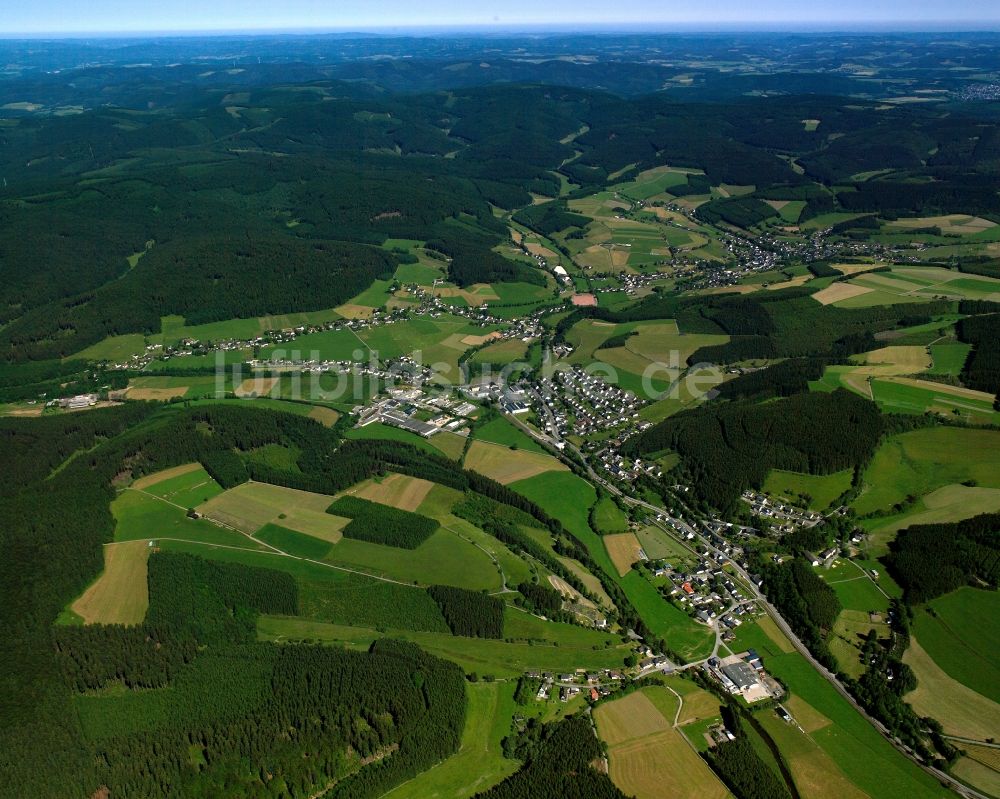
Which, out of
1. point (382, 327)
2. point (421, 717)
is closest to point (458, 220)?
point (382, 327)

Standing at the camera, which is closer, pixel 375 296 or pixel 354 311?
pixel 354 311

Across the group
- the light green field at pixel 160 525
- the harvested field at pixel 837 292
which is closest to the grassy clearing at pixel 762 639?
the light green field at pixel 160 525

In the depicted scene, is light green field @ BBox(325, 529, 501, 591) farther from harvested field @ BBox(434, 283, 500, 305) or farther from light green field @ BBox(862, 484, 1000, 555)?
harvested field @ BBox(434, 283, 500, 305)

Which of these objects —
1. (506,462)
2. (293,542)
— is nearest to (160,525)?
(293,542)

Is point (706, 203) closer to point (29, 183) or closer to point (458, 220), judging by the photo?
point (458, 220)

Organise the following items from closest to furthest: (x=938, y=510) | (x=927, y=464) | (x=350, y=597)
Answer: (x=350, y=597), (x=938, y=510), (x=927, y=464)

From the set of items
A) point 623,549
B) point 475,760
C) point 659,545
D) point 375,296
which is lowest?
point 375,296

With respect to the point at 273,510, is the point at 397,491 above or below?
below

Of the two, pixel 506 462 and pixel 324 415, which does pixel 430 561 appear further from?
pixel 324 415
